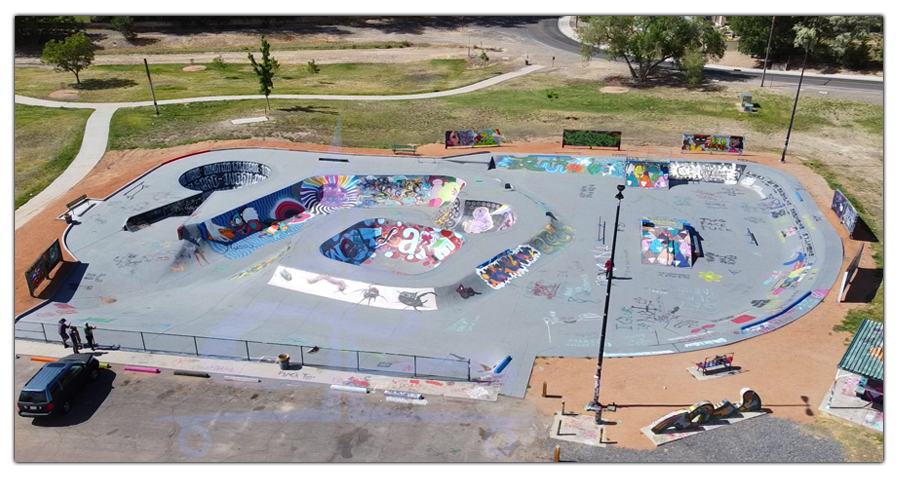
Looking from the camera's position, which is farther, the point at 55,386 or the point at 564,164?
the point at 564,164

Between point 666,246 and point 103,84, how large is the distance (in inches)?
2908

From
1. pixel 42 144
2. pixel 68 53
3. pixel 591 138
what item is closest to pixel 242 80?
pixel 68 53

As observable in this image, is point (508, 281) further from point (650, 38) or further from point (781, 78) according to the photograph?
point (781, 78)

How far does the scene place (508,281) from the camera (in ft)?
140

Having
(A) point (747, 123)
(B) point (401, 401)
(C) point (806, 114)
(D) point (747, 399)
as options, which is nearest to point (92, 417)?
(B) point (401, 401)

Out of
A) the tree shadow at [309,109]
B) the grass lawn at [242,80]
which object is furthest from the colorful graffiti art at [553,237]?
the grass lawn at [242,80]

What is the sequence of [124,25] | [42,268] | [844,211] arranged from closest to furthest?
[42,268] → [844,211] → [124,25]

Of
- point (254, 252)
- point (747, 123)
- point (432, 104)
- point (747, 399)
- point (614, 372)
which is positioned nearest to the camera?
point (747, 399)

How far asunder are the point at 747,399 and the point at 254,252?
105 ft

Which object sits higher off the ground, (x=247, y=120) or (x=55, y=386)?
(x=247, y=120)

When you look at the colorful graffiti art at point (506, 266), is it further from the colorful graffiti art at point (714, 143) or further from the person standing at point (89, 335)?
the colorful graffiti art at point (714, 143)

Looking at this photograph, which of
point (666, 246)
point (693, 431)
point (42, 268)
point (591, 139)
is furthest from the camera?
point (591, 139)

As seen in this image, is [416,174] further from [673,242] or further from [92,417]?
[92,417]

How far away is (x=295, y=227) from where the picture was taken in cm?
5212
